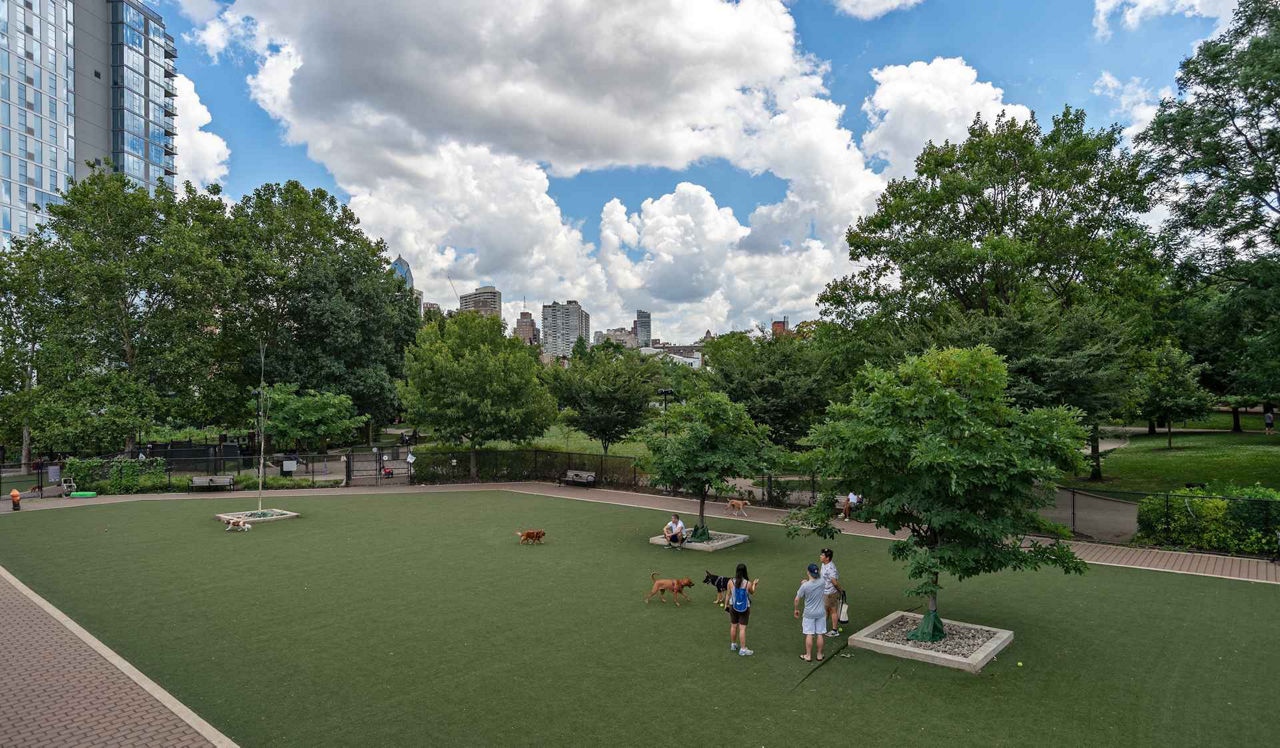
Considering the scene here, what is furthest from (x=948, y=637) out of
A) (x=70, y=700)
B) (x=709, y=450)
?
(x=70, y=700)

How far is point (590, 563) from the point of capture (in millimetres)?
17297

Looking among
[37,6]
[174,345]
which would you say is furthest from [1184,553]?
[37,6]

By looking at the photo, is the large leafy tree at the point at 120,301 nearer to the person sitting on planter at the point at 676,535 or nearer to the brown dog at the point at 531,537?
the brown dog at the point at 531,537

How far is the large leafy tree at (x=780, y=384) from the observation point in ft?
97.6

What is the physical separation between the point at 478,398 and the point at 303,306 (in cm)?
2139

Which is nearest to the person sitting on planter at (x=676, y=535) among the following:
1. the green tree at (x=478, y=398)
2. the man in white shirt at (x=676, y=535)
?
the man in white shirt at (x=676, y=535)

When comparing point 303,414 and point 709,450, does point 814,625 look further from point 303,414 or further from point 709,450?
point 303,414

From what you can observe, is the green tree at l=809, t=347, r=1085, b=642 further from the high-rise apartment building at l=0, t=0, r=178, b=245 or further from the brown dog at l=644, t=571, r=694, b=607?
the high-rise apartment building at l=0, t=0, r=178, b=245

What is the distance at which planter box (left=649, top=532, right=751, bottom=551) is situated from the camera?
750 inches

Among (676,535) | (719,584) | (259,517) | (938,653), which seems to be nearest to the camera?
(938,653)

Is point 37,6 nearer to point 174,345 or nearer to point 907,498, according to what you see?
point 174,345

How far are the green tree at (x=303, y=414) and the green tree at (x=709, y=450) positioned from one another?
2829cm

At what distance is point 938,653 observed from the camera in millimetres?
10617

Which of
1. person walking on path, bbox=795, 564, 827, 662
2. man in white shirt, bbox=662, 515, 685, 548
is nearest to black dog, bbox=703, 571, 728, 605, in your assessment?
person walking on path, bbox=795, 564, 827, 662
